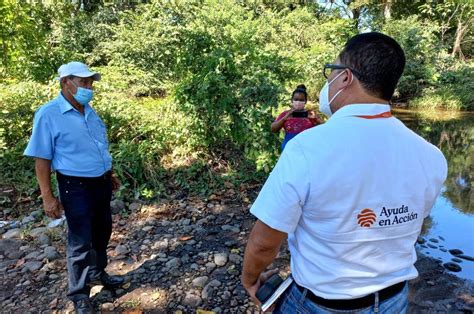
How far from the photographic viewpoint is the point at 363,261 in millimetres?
1242

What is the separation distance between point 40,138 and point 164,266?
1.73m

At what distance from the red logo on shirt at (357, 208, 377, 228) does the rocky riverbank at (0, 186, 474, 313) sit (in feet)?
7.20

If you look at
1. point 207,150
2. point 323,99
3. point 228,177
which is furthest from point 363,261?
point 207,150

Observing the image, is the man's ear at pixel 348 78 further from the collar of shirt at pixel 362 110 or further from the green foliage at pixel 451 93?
the green foliage at pixel 451 93

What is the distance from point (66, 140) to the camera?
9.18ft

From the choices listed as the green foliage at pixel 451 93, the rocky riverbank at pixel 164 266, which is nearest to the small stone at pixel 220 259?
the rocky riverbank at pixel 164 266

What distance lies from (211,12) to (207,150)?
4.08 metres

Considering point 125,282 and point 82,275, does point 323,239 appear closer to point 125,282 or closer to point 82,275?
point 82,275

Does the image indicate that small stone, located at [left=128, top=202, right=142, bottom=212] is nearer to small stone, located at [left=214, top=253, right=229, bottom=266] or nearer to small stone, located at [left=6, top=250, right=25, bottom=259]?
small stone, located at [left=6, top=250, right=25, bottom=259]

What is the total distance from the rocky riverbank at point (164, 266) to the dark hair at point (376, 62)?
242 cm

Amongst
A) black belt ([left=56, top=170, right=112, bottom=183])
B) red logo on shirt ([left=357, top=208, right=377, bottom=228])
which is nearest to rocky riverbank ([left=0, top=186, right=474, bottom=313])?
black belt ([left=56, top=170, right=112, bottom=183])

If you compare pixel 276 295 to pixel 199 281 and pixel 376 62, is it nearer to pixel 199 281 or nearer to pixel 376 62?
pixel 376 62

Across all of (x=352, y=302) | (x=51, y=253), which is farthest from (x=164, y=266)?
(x=352, y=302)

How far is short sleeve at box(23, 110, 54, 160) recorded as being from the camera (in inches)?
106
